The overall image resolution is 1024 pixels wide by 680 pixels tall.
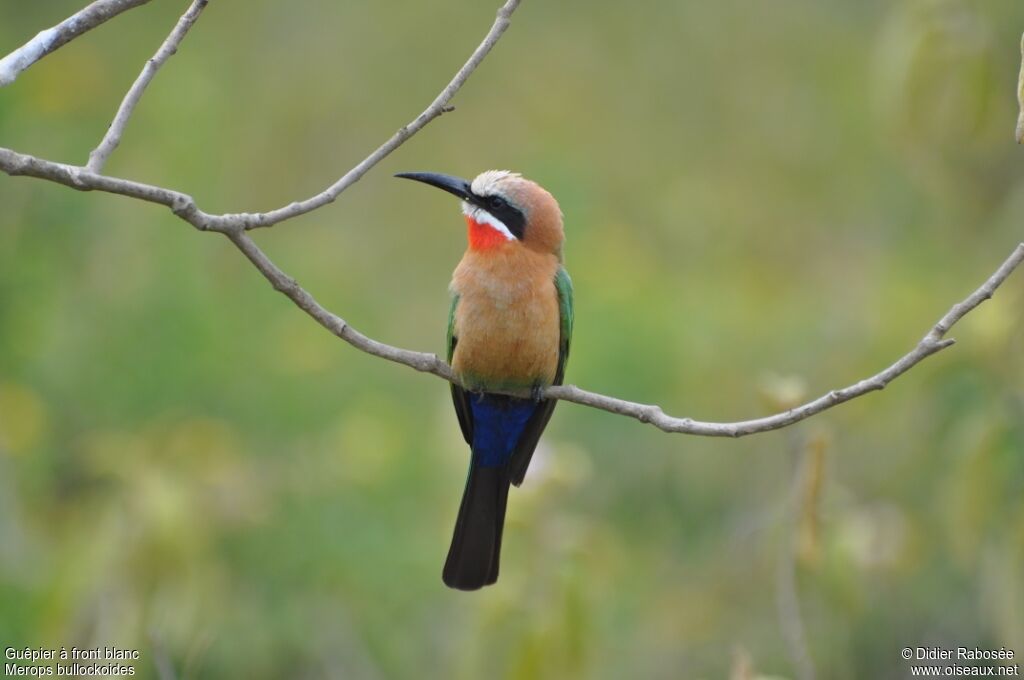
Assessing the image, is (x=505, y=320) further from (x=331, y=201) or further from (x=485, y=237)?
(x=331, y=201)

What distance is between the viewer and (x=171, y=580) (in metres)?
3.30

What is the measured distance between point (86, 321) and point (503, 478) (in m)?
2.37

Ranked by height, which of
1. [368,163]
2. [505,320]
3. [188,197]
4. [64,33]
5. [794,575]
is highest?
[505,320]

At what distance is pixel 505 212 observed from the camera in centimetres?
354

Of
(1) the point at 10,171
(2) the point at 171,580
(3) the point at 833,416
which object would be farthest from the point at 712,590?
(1) the point at 10,171

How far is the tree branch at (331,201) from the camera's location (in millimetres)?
2150

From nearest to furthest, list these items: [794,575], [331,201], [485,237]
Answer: [331,201] < [794,575] < [485,237]

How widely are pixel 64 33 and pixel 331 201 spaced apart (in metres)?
0.54

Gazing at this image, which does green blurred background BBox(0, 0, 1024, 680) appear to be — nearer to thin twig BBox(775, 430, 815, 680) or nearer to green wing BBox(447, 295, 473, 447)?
thin twig BBox(775, 430, 815, 680)

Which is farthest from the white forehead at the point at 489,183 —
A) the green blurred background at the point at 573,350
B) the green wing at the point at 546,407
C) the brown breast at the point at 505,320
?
the green blurred background at the point at 573,350

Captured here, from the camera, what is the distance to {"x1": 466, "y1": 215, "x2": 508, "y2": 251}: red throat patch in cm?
352

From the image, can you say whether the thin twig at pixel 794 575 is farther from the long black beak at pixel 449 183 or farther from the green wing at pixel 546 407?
the long black beak at pixel 449 183

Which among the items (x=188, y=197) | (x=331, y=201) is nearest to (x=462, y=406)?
(x=331, y=201)

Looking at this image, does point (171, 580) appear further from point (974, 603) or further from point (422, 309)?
point (422, 309)
